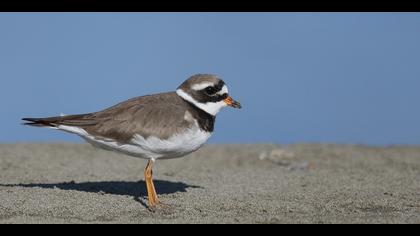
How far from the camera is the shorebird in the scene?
6707mm

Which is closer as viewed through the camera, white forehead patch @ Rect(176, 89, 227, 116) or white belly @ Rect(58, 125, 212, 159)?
white belly @ Rect(58, 125, 212, 159)

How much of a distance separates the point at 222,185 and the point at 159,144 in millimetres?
2145

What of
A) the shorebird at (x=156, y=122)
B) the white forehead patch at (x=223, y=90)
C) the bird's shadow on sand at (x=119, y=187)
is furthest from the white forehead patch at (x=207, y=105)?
the bird's shadow on sand at (x=119, y=187)

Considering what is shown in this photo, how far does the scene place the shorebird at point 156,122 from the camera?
6.71m

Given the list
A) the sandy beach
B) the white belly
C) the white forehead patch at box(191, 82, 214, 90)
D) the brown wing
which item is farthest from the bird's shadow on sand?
the white forehead patch at box(191, 82, 214, 90)

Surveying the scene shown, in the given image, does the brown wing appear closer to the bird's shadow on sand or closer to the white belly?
the white belly

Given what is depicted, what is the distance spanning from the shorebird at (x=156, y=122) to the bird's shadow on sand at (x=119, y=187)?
788mm

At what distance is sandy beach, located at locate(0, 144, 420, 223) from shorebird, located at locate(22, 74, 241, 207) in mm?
647

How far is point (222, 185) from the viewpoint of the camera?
8562 millimetres

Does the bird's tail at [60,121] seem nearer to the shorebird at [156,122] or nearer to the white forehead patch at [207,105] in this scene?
the shorebird at [156,122]

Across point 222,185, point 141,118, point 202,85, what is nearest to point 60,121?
point 141,118

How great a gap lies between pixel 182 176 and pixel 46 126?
9.62 ft

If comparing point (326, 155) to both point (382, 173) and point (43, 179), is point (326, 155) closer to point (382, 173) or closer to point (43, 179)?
point (382, 173)
